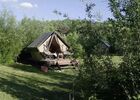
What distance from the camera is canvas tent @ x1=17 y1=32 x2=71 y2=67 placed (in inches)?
1483

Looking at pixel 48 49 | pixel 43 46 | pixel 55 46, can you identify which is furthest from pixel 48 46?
pixel 55 46

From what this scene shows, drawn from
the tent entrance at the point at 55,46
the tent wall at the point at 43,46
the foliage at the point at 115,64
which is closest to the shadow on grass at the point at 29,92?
the foliage at the point at 115,64

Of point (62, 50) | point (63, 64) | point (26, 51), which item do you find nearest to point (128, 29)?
point (63, 64)

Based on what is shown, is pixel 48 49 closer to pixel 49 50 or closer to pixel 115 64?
pixel 49 50

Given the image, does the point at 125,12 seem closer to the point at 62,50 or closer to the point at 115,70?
the point at 115,70

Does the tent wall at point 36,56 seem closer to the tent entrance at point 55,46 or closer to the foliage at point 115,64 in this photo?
the tent entrance at point 55,46

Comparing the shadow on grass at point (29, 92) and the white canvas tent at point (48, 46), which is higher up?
the white canvas tent at point (48, 46)

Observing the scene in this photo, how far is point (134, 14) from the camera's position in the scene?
13.7 metres

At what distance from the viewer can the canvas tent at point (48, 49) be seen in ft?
124


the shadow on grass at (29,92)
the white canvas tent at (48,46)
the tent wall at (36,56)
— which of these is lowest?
the shadow on grass at (29,92)

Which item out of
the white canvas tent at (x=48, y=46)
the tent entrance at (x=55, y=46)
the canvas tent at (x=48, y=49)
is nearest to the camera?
the canvas tent at (x=48, y=49)

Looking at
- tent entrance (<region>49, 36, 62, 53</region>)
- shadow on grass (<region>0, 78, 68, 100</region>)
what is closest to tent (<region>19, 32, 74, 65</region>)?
tent entrance (<region>49, 36, 62, 53</region>)

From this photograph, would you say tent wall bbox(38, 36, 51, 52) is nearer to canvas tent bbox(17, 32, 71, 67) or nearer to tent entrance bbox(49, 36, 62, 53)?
canvas tent bbox(17, 32, 71, 67)

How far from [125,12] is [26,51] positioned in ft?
94.6
